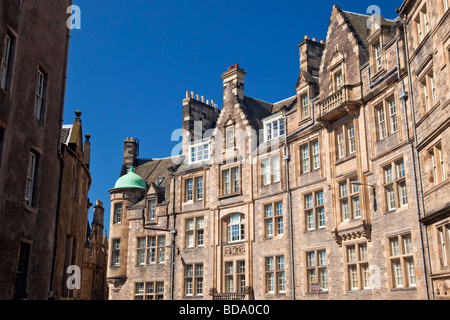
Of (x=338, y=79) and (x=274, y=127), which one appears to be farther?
(x=274, y=127)

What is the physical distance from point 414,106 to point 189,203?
68.7ft

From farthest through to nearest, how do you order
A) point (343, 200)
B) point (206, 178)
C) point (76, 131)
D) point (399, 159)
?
point (206, 178)
point (343, 200)
point (76, 131)
point (399, 159)

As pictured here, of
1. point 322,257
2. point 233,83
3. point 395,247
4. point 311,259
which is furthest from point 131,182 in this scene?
point 395,247

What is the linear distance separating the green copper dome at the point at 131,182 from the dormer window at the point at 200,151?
21.4 feet

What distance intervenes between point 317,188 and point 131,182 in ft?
66.2

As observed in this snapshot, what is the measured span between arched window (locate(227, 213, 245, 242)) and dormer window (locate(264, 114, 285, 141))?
576 centimetres

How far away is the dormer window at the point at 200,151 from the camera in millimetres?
39844

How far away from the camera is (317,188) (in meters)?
29.4

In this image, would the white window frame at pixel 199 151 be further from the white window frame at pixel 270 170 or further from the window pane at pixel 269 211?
the window pane at pixel 269 211

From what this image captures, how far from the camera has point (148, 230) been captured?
41.1m

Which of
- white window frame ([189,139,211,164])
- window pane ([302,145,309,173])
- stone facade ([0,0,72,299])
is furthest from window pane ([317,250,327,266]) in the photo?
stone facade ([0,0,72,299])

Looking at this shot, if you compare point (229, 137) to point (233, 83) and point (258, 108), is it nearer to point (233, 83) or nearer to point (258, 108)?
point (258, 108)

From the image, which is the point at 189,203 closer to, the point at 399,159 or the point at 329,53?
the point at 329,53

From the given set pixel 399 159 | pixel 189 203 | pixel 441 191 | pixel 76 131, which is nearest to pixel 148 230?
pixel 189 203
